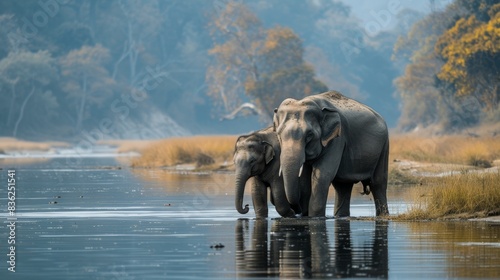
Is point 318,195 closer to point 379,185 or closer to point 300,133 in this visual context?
point 300,133

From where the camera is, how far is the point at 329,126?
20750 millimetres

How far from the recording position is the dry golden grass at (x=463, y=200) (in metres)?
20.3

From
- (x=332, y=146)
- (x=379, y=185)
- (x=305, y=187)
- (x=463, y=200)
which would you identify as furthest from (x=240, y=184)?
(x=463, y=200)

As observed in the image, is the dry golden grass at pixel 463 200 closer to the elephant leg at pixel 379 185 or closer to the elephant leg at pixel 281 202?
the elephant leg at pixel 379 185

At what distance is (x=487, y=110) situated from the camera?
2429 inches

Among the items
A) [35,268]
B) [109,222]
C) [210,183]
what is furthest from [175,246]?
[210,183]

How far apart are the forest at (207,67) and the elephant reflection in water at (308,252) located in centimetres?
3777

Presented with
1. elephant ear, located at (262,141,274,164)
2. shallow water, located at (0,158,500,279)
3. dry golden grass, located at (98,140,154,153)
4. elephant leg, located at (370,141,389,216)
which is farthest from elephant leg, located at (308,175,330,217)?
dry golden grass, located at (98,140,154,153)

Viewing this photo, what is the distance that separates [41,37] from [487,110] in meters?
52.3

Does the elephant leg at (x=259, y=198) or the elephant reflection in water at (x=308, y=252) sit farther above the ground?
the elephant leg at (x=259, y=198)

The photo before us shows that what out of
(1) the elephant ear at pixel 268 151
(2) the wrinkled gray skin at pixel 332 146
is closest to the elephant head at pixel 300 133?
(2) the wrinkled gray skin at pixel 332 146

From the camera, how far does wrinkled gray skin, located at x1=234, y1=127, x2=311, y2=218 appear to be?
21062mm

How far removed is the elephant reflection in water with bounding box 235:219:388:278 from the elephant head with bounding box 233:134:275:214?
1294 millimetres

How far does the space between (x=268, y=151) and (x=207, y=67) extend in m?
91.8
